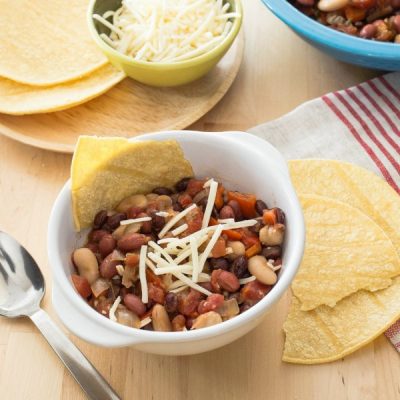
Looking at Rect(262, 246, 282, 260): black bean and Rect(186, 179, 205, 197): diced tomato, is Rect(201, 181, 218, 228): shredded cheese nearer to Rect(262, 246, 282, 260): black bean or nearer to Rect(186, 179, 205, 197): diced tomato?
Rect(186, 179, 205, 197): diced tomato

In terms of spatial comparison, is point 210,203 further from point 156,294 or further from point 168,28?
point 168,28

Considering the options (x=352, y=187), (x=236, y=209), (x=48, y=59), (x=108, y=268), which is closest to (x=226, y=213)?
(x=236, y=209)

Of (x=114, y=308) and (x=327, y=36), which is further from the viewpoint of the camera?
(x=327, y=36)

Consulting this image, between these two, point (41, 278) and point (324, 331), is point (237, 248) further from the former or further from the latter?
point (41, 278)

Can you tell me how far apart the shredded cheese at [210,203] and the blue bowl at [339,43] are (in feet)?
2.42

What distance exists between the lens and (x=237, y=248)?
5.72ft

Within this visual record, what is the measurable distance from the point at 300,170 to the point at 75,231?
81 centimetres

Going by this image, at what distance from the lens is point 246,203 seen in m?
1.86

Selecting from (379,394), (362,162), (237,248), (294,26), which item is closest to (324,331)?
(379,394)

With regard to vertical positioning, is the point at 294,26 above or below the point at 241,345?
above

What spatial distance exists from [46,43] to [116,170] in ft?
3.19

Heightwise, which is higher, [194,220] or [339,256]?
[194,220]

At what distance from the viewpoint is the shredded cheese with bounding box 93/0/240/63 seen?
2443 millimetres

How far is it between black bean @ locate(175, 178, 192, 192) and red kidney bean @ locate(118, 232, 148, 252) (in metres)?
0.25
